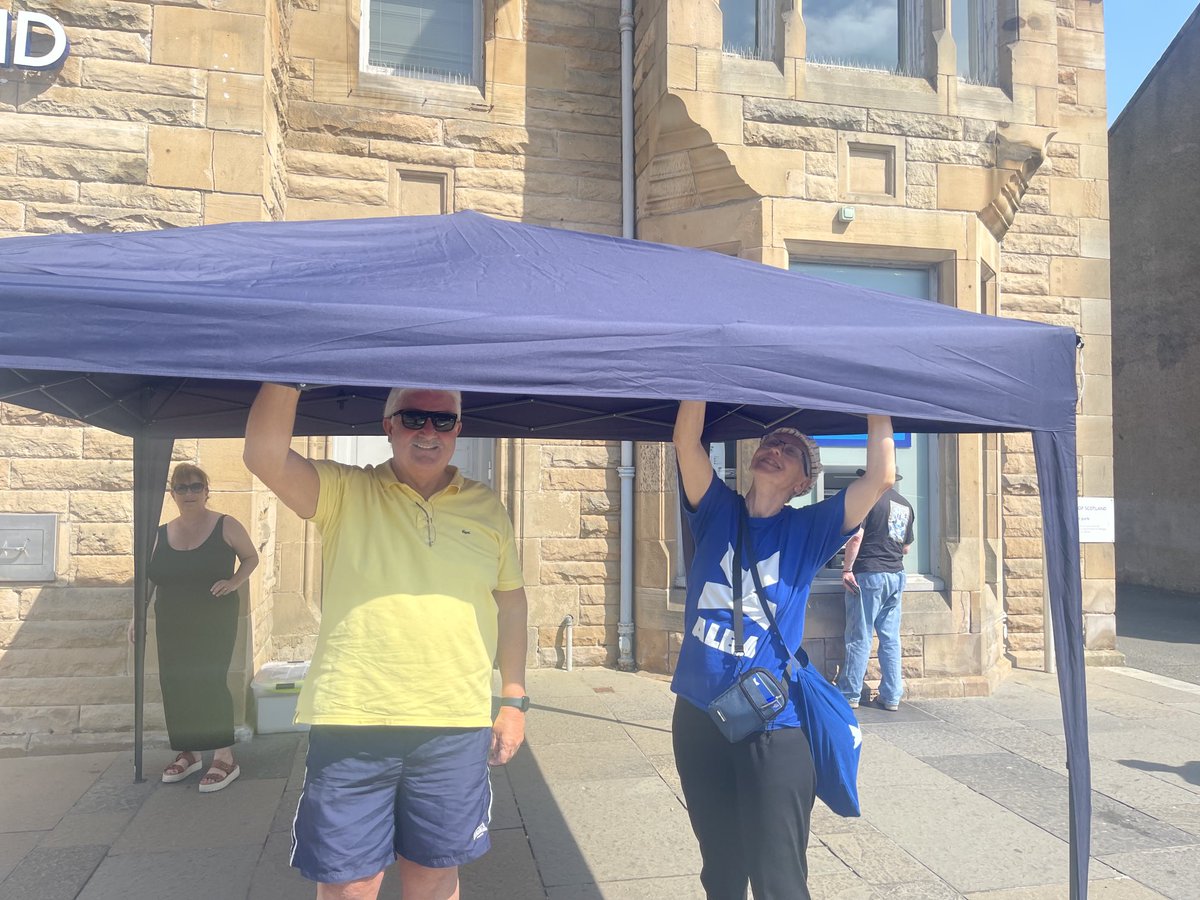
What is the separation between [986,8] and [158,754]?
795 centimetres

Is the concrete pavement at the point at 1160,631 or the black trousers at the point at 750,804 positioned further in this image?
the concrete pavement at the point at 1160,631

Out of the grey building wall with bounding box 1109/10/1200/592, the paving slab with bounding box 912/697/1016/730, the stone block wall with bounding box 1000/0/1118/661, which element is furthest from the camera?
the grey building wall with bounding box 1109/10/1200/592

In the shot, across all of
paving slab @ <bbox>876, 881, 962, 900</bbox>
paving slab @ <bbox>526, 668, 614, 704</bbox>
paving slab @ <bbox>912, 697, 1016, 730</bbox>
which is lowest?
paving slab @ <bbox>912, 697, 1016, 730</bbox>

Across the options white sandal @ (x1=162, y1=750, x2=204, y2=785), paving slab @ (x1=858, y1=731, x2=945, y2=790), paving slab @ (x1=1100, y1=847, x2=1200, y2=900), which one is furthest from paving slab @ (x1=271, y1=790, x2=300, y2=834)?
paving slab @ (x1=1100, y1=847, x2=1200, y2=900)

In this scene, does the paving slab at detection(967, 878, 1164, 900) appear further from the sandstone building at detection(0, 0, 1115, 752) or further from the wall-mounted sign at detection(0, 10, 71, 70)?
the wall-mounted sign at detection(0, 10, 71, 70)

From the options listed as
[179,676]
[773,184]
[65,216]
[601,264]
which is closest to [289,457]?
[601,264]

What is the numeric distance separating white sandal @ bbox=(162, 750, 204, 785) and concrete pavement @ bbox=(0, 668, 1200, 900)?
79 mm

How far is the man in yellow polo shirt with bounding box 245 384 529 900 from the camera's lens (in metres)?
2.12

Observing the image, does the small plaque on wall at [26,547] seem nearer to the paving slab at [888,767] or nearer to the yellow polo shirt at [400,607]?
the yellow polo shirt at [400,607]

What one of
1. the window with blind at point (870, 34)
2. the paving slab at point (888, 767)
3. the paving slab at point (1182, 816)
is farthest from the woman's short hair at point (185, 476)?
the window with blind at point (870, 34)

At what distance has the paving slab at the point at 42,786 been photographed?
3.84 m

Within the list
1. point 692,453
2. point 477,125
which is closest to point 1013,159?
point 477,125

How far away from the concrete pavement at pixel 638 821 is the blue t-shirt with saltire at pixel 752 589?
50.2 inches

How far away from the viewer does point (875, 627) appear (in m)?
5.77
